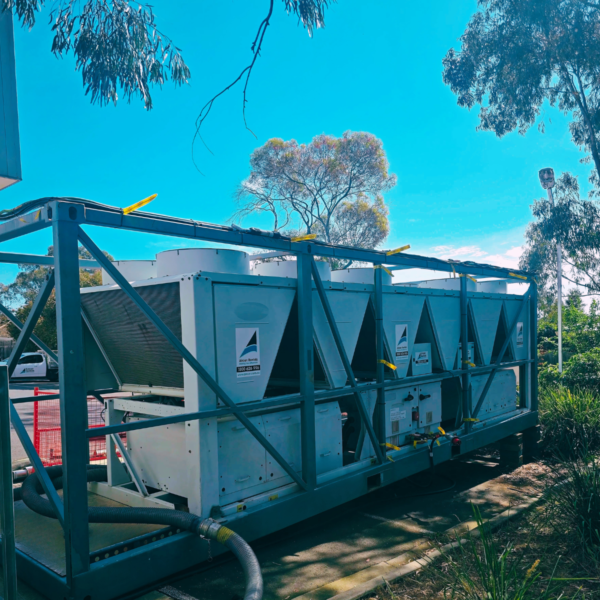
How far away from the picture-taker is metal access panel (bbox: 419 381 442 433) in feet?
20.9

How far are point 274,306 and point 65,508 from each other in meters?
2.21

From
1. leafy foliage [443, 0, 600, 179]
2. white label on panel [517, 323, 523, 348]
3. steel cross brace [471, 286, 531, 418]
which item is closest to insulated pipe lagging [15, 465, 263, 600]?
steel cross brace [471, 286, 531, 418]

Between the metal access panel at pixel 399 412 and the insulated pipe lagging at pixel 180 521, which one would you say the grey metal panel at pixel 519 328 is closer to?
the metal access panel at pixel 399 412

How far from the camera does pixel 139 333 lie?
4.32 metres

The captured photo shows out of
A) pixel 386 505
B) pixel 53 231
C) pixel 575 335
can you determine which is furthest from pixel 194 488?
pixel 575 335

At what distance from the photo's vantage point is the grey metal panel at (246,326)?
160 inches

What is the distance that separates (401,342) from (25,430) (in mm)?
3939

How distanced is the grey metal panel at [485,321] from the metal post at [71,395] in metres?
5.54

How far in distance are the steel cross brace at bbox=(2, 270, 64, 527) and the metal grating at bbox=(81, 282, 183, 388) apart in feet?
2.00

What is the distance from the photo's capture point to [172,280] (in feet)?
13.1

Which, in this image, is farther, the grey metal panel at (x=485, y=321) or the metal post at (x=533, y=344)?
the metal post at (x=533, y=344)

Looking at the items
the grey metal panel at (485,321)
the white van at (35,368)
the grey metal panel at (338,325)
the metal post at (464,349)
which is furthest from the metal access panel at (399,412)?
the white van at (35,368)

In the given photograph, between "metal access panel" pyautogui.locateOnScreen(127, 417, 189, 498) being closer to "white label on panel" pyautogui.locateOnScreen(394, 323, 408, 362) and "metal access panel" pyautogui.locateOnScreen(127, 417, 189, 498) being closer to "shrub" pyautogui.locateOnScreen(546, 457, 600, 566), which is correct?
"white label on panel" pyautogui.locateOnScreen(394, 323, 408, 362)

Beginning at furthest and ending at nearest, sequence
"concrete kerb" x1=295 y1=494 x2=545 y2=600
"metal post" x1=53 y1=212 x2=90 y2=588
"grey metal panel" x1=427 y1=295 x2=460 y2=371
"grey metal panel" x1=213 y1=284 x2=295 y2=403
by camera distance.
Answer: "grey metal panel" x1=427 y1=295 x2=460 y2=371 < "grey metal panel" x1=213 y1=284 x2=295 y2=403 < "concrete kerb" x1=295 y1=494 x2=545 y2=600 < "metal post" x1=53 y1=212 x2=90 y2=588
